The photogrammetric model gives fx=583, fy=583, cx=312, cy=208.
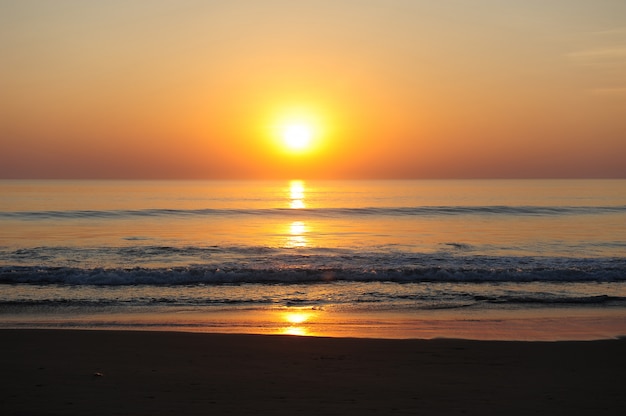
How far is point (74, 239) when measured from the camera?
29.3 m

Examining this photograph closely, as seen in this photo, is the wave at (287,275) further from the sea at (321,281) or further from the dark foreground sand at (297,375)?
the dark foreground sand at (297,375)

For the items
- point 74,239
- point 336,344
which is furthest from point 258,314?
point 74,239

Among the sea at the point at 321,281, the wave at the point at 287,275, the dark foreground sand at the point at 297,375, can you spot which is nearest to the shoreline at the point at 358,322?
the sea at the point at 321,281

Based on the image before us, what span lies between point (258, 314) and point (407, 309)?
11.0 ft

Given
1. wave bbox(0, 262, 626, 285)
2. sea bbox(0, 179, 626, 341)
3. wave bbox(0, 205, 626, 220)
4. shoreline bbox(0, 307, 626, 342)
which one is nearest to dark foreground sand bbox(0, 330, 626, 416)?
shoreline bbox(0, 307, 626, 342)

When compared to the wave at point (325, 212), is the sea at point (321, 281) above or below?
below

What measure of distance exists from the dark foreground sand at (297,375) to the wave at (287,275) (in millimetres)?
7276

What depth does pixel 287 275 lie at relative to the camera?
18.0 meters

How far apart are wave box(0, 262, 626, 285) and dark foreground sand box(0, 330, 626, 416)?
7276 mm

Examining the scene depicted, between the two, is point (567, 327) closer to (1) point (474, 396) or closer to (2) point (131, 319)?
(1) point (474, 396)

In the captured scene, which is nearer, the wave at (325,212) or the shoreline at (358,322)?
the shoreline at (358,322)

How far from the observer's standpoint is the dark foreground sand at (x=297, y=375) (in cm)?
654

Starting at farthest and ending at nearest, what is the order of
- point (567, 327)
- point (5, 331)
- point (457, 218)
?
1. point (457, 218)
2. point (567, 327)
3. point (5, 331)

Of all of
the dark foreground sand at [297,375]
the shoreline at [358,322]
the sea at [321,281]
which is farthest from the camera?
the sea at [321,281]
